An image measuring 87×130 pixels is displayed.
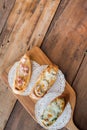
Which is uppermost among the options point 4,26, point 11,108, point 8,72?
point 4,26

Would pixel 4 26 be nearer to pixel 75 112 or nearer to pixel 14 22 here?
pixel 14 22

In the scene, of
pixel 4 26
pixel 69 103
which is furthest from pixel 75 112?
pixel 4 26

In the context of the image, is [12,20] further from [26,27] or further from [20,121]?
[20,121]

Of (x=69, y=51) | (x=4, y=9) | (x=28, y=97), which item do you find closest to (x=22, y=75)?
(x=28, y=97)

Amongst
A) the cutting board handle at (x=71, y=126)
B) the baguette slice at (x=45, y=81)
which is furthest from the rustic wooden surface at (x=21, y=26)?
the cutting board handle at (x=71, y=126)

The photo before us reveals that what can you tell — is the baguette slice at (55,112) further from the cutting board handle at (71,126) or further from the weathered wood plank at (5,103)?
the weathered wood plank at (5,103)
